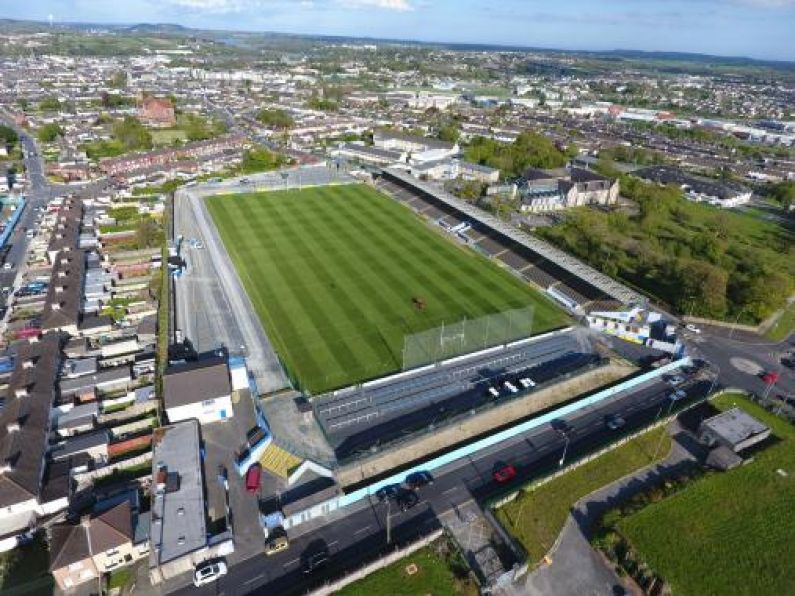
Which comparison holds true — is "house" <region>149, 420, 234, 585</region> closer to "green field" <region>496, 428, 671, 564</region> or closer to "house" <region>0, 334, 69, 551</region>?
"house" <region>0, 334, 69, 551</region>

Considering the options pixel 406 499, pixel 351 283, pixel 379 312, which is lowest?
pixel 406 499

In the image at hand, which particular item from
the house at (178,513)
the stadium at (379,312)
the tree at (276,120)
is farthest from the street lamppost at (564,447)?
the tree at (276,120)

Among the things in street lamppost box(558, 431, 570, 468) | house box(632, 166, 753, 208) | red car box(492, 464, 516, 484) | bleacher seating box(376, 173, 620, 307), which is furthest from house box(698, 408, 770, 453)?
house box(632, 166, 753, 208)

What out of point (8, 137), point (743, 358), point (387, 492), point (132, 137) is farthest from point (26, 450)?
point (8, 137)

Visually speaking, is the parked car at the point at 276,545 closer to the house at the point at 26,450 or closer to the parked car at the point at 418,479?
the parked car at the point at 418,479

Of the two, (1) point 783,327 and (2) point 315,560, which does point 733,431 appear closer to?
(1) point 783,327

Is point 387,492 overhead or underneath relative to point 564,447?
underneath
